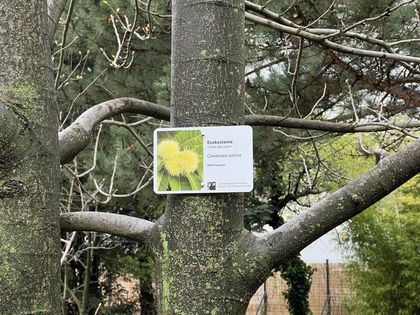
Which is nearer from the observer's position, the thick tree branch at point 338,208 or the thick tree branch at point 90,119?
the thick tree branch at point 338,208

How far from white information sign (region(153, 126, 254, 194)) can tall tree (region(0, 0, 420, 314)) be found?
0.02m

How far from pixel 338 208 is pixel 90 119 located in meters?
0.54

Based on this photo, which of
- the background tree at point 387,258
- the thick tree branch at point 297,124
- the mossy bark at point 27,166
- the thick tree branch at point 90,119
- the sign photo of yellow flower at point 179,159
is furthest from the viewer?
the background tree at point 387,258

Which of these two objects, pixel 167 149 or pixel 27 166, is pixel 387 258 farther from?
pixel 27 166

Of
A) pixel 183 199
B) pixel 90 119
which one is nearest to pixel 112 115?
pixel 90 119

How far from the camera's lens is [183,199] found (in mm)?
975

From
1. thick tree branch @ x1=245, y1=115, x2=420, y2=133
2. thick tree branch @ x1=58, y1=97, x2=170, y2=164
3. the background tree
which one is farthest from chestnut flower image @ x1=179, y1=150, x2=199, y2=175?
the background tree

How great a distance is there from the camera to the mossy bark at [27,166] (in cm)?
88

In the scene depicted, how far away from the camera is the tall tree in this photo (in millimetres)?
892

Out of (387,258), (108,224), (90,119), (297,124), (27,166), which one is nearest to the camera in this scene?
(27,166)

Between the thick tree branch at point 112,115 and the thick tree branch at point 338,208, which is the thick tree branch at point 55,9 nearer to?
the thick tree branch at point 112,115

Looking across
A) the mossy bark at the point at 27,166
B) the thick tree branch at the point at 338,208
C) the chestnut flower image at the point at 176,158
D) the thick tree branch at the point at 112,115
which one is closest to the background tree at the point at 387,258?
the thick tree branch at the point at 112,115

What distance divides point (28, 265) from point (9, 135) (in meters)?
0.20

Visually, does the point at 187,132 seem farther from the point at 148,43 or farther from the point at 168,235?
the point at 148,43
